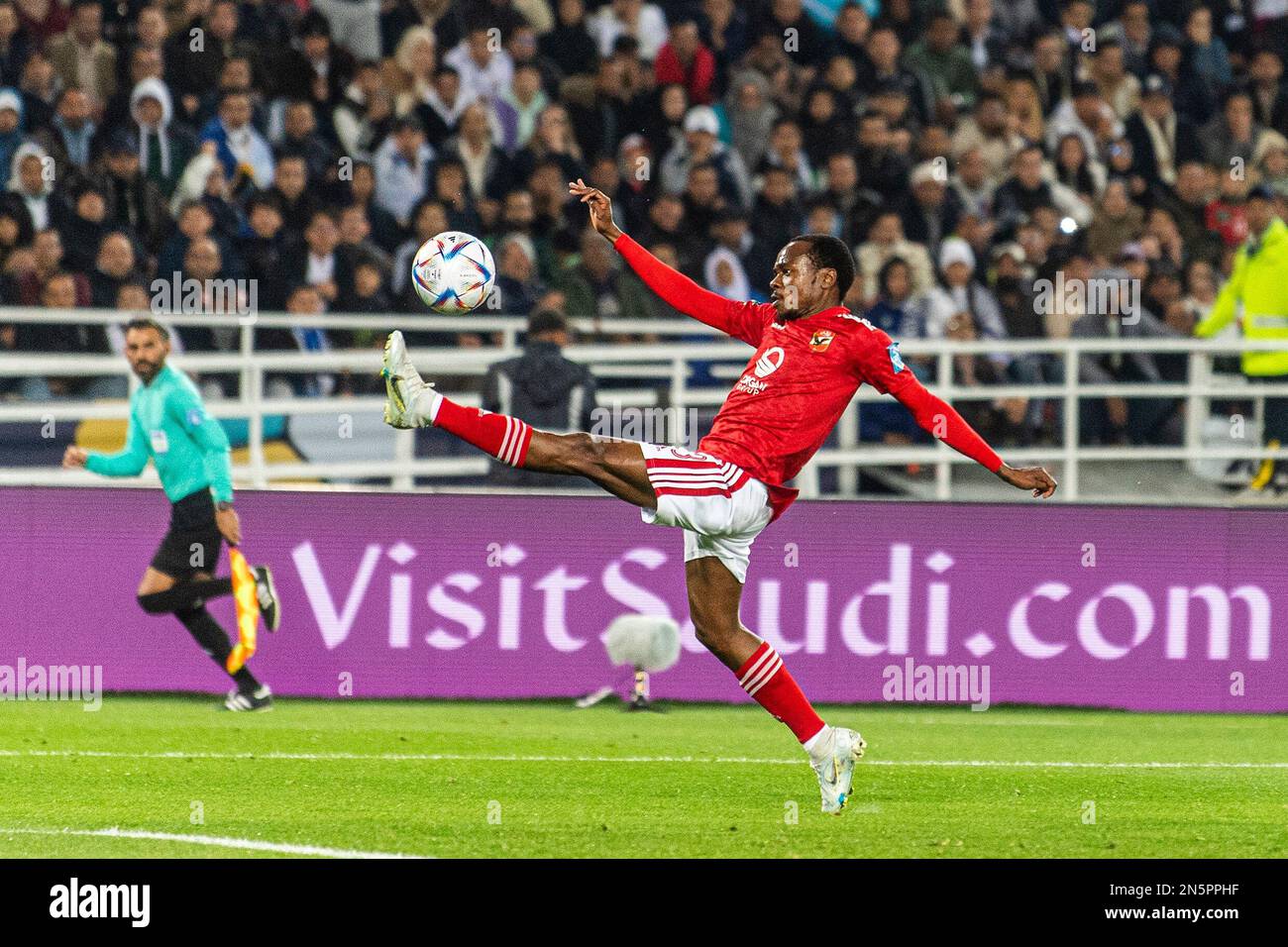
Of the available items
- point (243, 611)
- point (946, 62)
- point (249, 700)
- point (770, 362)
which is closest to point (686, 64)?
point (946, 62)

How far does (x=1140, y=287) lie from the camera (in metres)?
15.5

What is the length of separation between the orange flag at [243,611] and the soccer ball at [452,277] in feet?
10.7

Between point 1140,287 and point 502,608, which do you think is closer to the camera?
point 502,608

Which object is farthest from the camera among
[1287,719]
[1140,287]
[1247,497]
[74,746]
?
[1140,287]

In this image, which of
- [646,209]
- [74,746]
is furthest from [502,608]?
[646,209]

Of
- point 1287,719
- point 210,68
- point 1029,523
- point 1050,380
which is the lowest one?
point 1287,719

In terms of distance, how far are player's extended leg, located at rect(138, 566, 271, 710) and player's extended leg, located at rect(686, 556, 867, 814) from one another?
4009 millimetres

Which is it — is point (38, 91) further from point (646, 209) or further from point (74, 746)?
point (74, 746)

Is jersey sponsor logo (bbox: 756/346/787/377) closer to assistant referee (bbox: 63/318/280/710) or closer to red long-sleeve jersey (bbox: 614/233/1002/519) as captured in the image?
red long-sleeve jersey (bbox: 614/233/1002/519)

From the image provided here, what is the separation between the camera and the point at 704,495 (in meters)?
7.99

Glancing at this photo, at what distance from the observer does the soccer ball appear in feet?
28.3

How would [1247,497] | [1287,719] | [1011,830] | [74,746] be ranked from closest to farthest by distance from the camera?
[1011,830]
[74,746]
[1287,719]
[1247,497]

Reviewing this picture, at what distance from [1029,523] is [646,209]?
14.0 feet

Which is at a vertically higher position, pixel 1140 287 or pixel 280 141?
pixel 280 141
